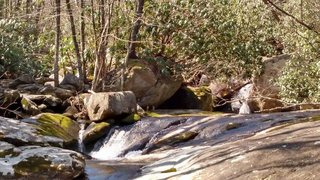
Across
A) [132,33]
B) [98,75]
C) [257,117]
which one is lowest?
[257,117]

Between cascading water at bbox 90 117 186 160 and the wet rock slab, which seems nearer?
the wet rock slab

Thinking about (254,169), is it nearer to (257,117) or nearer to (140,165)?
(140,165)

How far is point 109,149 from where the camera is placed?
11.2 metres

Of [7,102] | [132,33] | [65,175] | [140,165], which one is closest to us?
[65,175]

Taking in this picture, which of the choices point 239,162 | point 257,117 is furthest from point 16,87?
point 239,162

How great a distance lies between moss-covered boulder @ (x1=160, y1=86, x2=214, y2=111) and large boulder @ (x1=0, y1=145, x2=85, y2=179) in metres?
9.60

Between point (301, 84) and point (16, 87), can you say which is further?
point (16, 87)

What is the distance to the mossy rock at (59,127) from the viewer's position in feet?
33.4

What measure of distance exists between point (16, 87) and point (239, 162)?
37.2 feet

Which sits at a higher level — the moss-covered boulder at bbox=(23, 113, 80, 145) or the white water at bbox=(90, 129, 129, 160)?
the moss-covered boulder at bbox=(23, 113, 80, 145)

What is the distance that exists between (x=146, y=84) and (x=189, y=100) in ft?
6.60

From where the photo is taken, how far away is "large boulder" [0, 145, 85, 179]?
6918 mm

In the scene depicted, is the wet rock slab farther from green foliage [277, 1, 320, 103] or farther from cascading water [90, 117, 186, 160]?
green foliage [277, 1, 320, 103]

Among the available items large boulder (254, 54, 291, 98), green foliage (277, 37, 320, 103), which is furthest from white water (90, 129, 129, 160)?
large boulder (254, 54, 291, 98)
